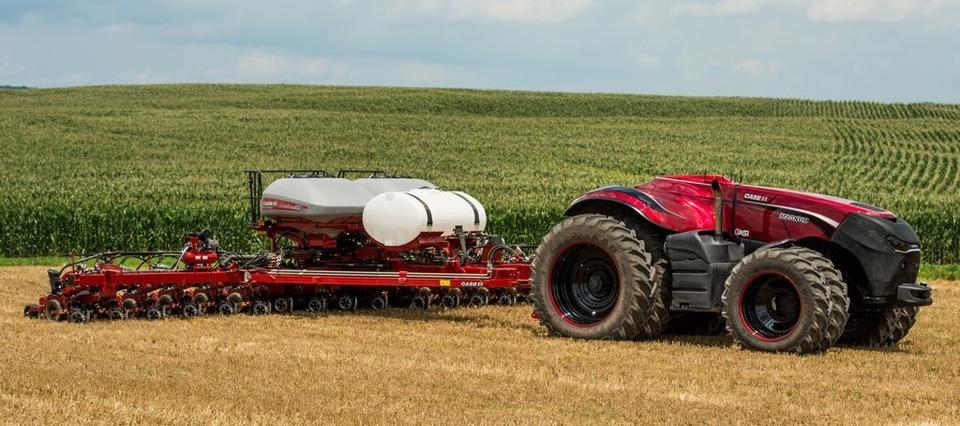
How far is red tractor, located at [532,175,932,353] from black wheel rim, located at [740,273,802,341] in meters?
0.01

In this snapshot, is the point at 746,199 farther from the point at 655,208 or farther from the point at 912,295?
the point at 912,295

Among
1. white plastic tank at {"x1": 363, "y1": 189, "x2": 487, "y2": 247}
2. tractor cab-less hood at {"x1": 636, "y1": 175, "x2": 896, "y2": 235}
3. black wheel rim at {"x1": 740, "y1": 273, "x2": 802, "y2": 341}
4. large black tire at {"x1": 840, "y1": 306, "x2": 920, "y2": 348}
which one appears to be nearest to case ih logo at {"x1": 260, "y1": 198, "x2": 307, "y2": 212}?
white plastic tank at {"x1": 363, "y1": 189, "x2": 487, "y2": 247}

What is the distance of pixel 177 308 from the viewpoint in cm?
1453

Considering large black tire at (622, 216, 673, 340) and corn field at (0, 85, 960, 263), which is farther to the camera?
corn field at (0, 85, 960, 263)

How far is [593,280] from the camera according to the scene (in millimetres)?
12547

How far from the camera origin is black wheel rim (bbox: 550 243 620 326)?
12.4 metres

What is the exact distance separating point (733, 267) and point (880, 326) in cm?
151

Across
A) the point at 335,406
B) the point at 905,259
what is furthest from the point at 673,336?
the point at 335,406

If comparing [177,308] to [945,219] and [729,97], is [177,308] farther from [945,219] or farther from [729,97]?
[729,97]

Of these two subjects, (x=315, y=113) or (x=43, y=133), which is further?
(x=315, y=113)

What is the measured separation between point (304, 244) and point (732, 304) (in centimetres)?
622

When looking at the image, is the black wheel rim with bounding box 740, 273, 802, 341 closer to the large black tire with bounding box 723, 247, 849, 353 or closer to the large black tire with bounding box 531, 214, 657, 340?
the large black tire with bounding box 723, 247, 849, 353

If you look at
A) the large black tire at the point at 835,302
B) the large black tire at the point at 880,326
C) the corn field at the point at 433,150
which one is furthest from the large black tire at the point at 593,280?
the corn field at the point at 433,150

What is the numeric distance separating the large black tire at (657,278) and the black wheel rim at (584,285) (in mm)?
424
